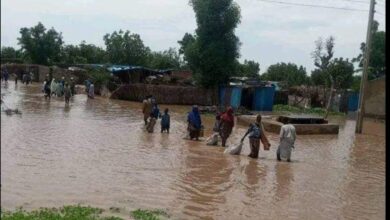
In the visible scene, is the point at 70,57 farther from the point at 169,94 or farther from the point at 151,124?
the point at 151,124

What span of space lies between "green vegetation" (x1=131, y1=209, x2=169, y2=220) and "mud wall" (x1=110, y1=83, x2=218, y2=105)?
2932 cm

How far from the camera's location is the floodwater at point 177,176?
27.5 feet

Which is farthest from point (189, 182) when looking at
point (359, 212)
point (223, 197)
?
point (359, 212)

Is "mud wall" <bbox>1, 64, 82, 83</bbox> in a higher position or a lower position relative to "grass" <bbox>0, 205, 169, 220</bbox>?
higher

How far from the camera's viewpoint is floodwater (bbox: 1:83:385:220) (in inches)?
329

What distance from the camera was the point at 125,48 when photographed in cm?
5478

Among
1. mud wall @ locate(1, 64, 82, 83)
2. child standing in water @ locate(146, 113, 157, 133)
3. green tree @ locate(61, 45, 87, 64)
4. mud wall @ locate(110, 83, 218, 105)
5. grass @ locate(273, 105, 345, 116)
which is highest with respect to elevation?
green tree @ locate(61, 45, 87, 64)

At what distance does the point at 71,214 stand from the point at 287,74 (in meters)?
55.5

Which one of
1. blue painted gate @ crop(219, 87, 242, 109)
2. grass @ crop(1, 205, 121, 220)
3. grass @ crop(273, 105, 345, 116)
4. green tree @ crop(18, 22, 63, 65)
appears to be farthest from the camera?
green tree @ crop(18, 22, 63, 65)

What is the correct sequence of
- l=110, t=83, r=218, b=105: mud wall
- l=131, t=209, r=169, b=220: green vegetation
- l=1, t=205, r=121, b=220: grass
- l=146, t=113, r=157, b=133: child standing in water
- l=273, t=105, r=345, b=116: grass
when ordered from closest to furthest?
l=1, t=205, r=121, b=220: grass, l=131, t=209, r=169, b=220: green vegetation, l=146, t=113, r=157, b=133: child standing in water, l=110, t=83, r=218, b=105: mud wall, l=273, t=105, r=345, b=116: grass

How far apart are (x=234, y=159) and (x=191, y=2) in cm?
2540

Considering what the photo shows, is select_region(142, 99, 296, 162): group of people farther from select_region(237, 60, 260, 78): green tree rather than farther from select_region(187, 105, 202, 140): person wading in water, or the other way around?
select_region(237, 60, 260, 78): green tree

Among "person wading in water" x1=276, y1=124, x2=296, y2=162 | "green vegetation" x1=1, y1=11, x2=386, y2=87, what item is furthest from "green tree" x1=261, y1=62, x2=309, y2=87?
"person wading in water" x1=276, y1=124, x2=296, y2=162

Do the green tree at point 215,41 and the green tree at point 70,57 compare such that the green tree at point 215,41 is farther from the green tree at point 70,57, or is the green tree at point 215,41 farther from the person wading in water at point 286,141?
the person wading in water at point 286,141
